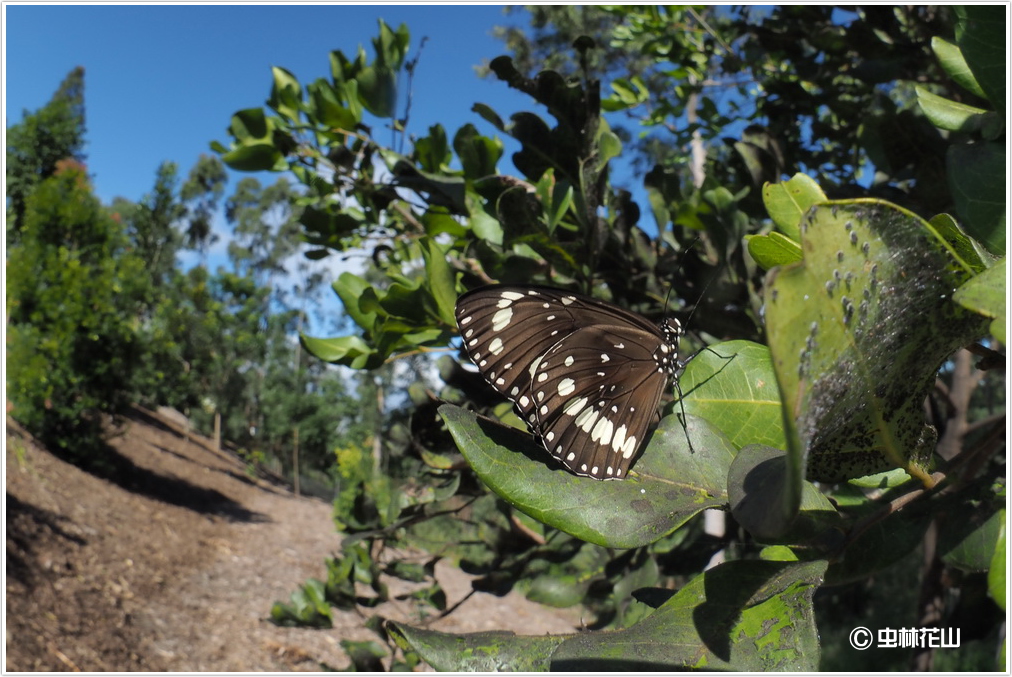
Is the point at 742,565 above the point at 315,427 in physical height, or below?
above

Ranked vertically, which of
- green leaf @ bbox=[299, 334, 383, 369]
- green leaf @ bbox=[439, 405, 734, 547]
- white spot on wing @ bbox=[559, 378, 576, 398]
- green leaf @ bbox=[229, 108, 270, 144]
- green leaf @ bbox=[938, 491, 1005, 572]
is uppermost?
green leaf @ bbox=[229, 108, 270, 144]

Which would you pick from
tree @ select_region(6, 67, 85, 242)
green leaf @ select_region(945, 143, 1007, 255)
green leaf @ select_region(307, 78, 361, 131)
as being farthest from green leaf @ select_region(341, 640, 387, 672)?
tree @ select_region(6, 67, 85, 242)

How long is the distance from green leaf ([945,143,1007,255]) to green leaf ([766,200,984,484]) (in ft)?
0.65

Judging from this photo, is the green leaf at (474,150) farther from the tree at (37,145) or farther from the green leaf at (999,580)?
the tree at (37,145)

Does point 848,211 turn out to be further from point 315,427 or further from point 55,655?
point 315,427

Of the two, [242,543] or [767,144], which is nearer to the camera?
[767,144]

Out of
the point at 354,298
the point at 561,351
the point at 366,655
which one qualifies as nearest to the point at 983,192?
the point at 561,351

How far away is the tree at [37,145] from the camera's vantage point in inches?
566

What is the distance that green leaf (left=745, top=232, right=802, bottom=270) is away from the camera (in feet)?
2.23

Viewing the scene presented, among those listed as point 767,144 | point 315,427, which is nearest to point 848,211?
point 767,144

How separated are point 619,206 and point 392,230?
0.75 m

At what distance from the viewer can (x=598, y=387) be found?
3.52ft

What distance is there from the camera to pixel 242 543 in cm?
1037

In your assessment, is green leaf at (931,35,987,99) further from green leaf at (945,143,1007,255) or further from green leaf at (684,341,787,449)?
green leaf at (684,341,787,449)
